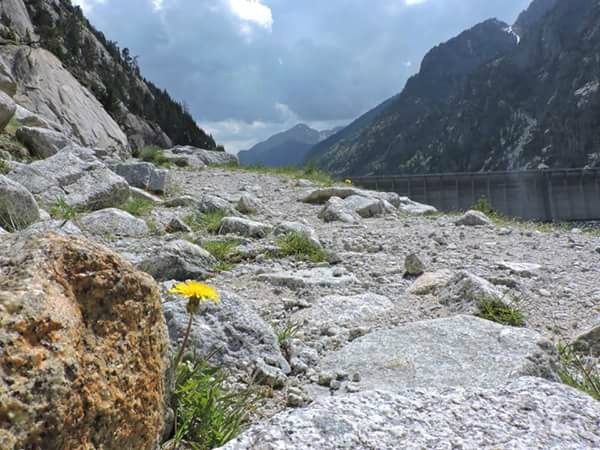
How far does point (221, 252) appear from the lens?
4930 mm

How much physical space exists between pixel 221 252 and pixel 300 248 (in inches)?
35.0

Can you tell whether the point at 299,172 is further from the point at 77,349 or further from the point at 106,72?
the point at 106,72

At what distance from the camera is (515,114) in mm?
138375

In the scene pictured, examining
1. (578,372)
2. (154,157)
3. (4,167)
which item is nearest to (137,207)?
(4,167)

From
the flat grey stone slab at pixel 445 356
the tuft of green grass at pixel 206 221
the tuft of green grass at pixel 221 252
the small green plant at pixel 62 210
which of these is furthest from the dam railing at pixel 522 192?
the flat grey stone slab at pixel 445 356

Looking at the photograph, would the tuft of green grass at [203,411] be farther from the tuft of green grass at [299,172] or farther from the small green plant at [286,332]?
the tuft of green grass at [299,172]

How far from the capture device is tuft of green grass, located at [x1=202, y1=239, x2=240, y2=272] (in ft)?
14.9

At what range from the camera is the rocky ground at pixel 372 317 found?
1.42 m

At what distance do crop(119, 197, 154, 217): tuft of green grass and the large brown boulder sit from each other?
555 cm

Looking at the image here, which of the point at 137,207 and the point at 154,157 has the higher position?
the point at 154,157

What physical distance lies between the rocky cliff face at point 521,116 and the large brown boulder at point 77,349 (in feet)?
370

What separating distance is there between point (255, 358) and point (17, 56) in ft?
46.4

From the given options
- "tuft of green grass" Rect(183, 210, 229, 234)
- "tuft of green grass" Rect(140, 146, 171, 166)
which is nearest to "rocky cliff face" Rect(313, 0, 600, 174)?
"tuft of green grass" Rect(140, 146, 171, 166)

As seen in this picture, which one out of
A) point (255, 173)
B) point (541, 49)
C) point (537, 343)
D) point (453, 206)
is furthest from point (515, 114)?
point (537, 343)
